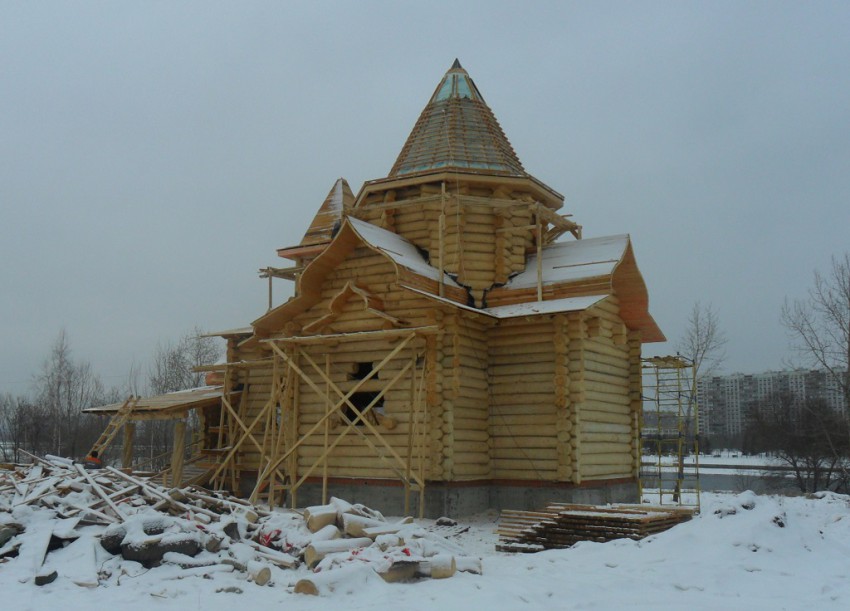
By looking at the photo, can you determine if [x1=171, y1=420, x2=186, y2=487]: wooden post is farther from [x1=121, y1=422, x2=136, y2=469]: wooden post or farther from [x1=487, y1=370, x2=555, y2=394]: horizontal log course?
[x1=487, y1=370, x2=555, y2=394]: horizontal log course

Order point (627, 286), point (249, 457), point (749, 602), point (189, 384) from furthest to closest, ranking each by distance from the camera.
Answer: point (189, 384), point (249, 457), point (627, 286), point (749, 602)

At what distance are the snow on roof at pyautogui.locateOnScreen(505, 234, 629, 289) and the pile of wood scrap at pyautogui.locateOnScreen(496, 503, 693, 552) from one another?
5.23 meters

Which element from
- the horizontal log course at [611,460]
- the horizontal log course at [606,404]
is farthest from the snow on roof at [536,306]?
the horizontal log course at [611,460]

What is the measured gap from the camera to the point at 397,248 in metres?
16.5

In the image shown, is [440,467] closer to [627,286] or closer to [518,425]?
[518,425]

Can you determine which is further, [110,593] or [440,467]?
[440,467]

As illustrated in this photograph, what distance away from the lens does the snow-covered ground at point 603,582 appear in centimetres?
797

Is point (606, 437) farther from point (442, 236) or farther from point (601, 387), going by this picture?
point (442, 236)

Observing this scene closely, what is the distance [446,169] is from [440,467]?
6.74 m

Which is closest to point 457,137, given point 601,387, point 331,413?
point 601,387

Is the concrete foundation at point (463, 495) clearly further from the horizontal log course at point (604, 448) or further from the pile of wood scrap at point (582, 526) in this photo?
the pile of wood scrap at point (582, 526)

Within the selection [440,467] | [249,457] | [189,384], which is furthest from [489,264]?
[189,384]

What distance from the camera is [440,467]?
14930mm

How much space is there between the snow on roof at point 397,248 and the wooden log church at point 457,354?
7 cm
